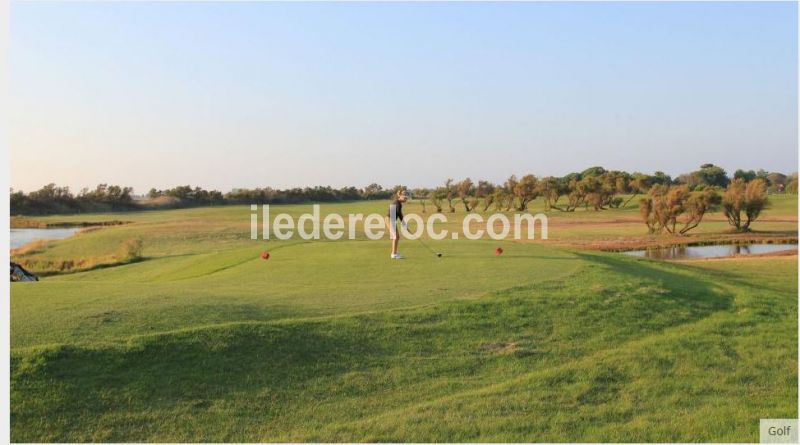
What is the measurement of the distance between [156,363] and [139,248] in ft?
105

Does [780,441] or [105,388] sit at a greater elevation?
[105,388]

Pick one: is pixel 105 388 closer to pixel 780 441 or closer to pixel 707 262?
pixel 780 441

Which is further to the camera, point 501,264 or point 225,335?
point 501,264

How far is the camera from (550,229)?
59062 mm

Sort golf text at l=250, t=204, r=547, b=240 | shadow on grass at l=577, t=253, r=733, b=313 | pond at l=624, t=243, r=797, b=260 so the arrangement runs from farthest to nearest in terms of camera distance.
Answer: golf text at l=250, t=204, r=547, b=240 < pond at l=624, t=243, r=797, b=260 < shadow on grass at l=577, t=253, r=733, b=313

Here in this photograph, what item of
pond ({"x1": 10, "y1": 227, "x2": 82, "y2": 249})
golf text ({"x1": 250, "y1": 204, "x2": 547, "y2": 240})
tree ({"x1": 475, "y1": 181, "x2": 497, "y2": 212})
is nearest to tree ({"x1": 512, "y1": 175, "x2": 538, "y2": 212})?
tree ({"x1": 475, "y1": 181, "x2": 497, "y2": 212})

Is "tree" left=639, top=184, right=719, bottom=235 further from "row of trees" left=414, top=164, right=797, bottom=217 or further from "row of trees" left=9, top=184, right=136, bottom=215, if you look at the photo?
"row of trees" left=9, top=184, right=136, bottom=215

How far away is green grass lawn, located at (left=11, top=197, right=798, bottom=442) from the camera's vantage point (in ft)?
25.7

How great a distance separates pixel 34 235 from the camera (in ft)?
202

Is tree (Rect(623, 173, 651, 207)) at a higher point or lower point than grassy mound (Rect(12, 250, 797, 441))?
higher

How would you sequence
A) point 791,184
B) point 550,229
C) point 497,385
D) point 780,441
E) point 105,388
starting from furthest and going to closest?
1. point 791,184
2. point 550,229
3. point 497,385
4. point 105,388
5. point 780,441

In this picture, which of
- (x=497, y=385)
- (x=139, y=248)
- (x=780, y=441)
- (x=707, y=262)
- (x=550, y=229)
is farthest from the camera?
(x=550, y=229)

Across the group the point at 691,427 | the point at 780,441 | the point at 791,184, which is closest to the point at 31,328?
the point at 691,427

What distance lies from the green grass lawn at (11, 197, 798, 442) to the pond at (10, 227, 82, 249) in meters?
44.5
